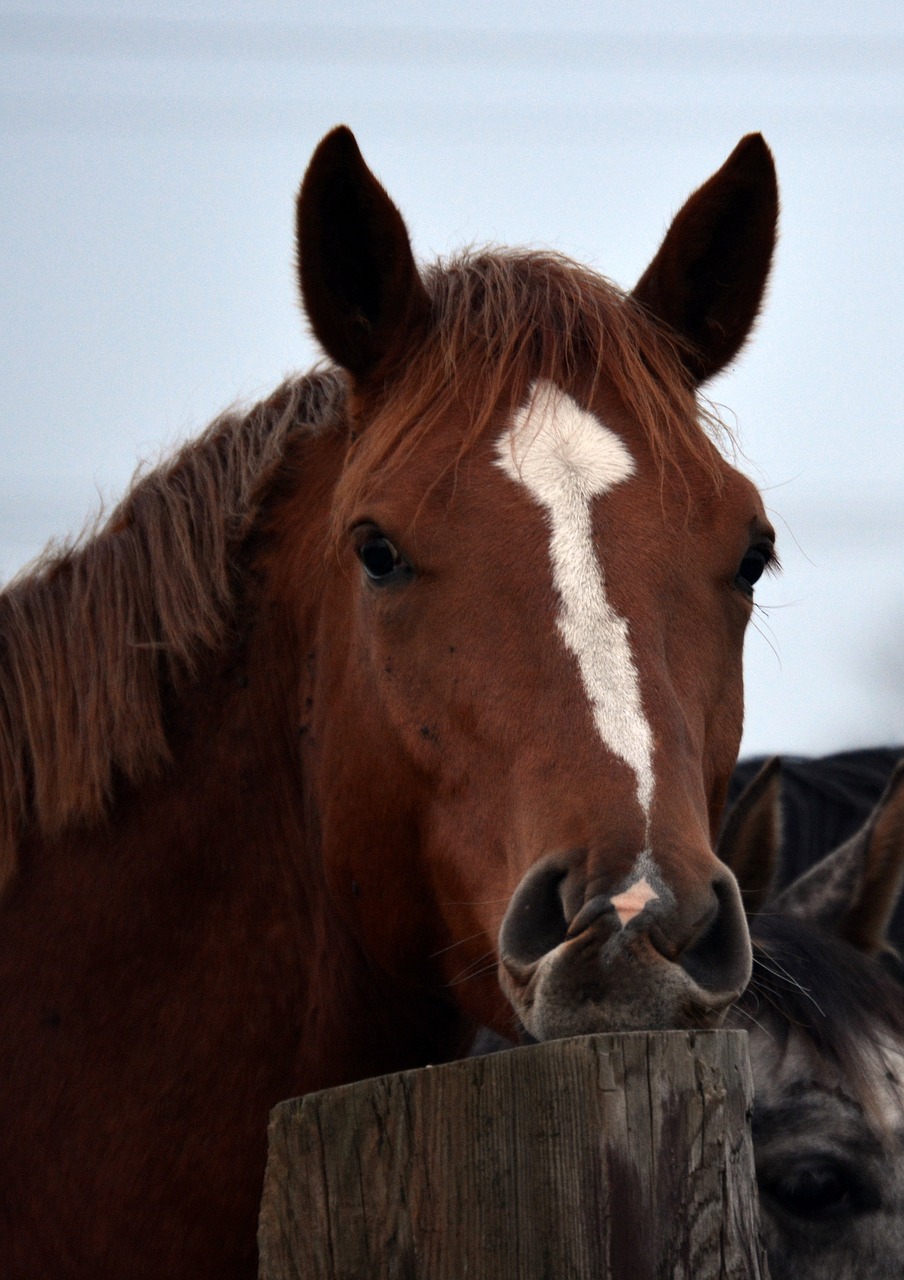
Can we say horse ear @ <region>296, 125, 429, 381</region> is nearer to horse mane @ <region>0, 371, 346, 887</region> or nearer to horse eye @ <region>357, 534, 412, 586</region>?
horse mane @ <region>0, 371, 346, 887</region>

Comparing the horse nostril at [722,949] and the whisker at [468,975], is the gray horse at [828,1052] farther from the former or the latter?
the horse nostril at [722,949]

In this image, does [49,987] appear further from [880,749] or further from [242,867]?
[880,749]

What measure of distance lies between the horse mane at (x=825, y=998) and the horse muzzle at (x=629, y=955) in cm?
83

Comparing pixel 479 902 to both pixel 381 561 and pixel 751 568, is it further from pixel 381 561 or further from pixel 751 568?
pixel 751 568

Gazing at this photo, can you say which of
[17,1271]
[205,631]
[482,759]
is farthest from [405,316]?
[17,1271]

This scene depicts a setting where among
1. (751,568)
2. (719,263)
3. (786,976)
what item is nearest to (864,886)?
(786,976)

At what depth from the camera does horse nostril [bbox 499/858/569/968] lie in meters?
2.18

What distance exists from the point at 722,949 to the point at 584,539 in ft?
2.94

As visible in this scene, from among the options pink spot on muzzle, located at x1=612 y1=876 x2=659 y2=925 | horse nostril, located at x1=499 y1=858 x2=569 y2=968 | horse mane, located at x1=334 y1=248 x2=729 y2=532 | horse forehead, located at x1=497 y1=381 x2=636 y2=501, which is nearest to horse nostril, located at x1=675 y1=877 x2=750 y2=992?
pink spot on muzzle, located at x1=612 y1=876 x2=659 y2=925

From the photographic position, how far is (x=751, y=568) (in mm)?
3072

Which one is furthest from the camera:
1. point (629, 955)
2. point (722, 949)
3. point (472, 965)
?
point (472, 965)

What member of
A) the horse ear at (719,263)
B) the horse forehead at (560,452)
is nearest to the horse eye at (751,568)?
the horse forehead at (560,452)

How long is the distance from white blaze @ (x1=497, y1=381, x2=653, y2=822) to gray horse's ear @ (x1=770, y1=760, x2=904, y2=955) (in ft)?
4.35

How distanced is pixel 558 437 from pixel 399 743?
0.78 meters
